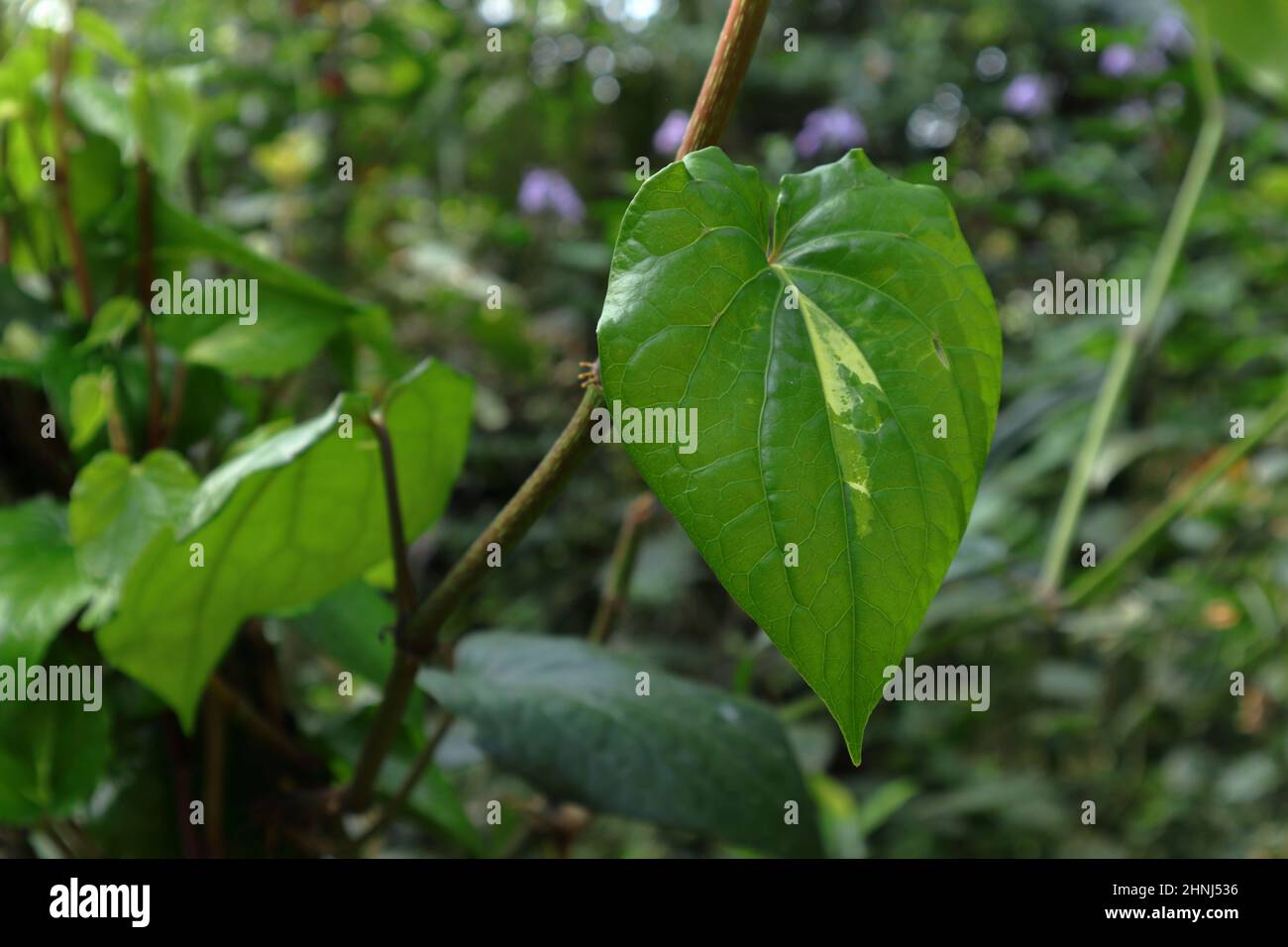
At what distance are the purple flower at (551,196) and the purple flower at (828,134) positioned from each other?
0.30 m

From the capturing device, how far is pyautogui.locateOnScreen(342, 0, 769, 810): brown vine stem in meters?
0.26

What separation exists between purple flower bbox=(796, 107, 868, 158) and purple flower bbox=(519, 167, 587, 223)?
30 centimetres

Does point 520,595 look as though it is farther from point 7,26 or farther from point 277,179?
point 7,26

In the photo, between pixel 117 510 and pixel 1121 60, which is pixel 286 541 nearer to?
pixel 117 510

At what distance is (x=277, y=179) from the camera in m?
1.13

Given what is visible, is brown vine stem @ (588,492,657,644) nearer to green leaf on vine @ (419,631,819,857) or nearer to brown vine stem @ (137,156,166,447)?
green leaf on vine @ (419,631,819,857)

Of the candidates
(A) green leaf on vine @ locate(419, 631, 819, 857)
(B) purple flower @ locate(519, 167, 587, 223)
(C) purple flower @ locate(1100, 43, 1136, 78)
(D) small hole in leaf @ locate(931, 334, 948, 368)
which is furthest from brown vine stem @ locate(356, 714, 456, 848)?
(C) purple flower @ locate(1100, 43, 1136, 78)

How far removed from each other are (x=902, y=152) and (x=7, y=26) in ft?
4.08

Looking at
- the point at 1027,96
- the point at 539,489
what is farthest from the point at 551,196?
the point at 539,489

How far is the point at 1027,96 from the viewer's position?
4.71 ft

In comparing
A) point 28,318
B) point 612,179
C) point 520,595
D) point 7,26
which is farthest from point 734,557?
point 612,179

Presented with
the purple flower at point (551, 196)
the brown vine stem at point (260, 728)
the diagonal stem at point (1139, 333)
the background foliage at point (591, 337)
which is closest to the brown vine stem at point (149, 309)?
the background foliage at point (591, 337)

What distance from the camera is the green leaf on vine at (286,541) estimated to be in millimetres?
343

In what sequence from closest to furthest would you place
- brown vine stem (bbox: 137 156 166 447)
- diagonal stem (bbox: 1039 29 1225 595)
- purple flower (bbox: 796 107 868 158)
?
brown vine stem (bbox: 137 156 166 447) < diagonal stem (bbox: 1039 29 1225 595) < purple flower (bbox: 796 107 868 158)
